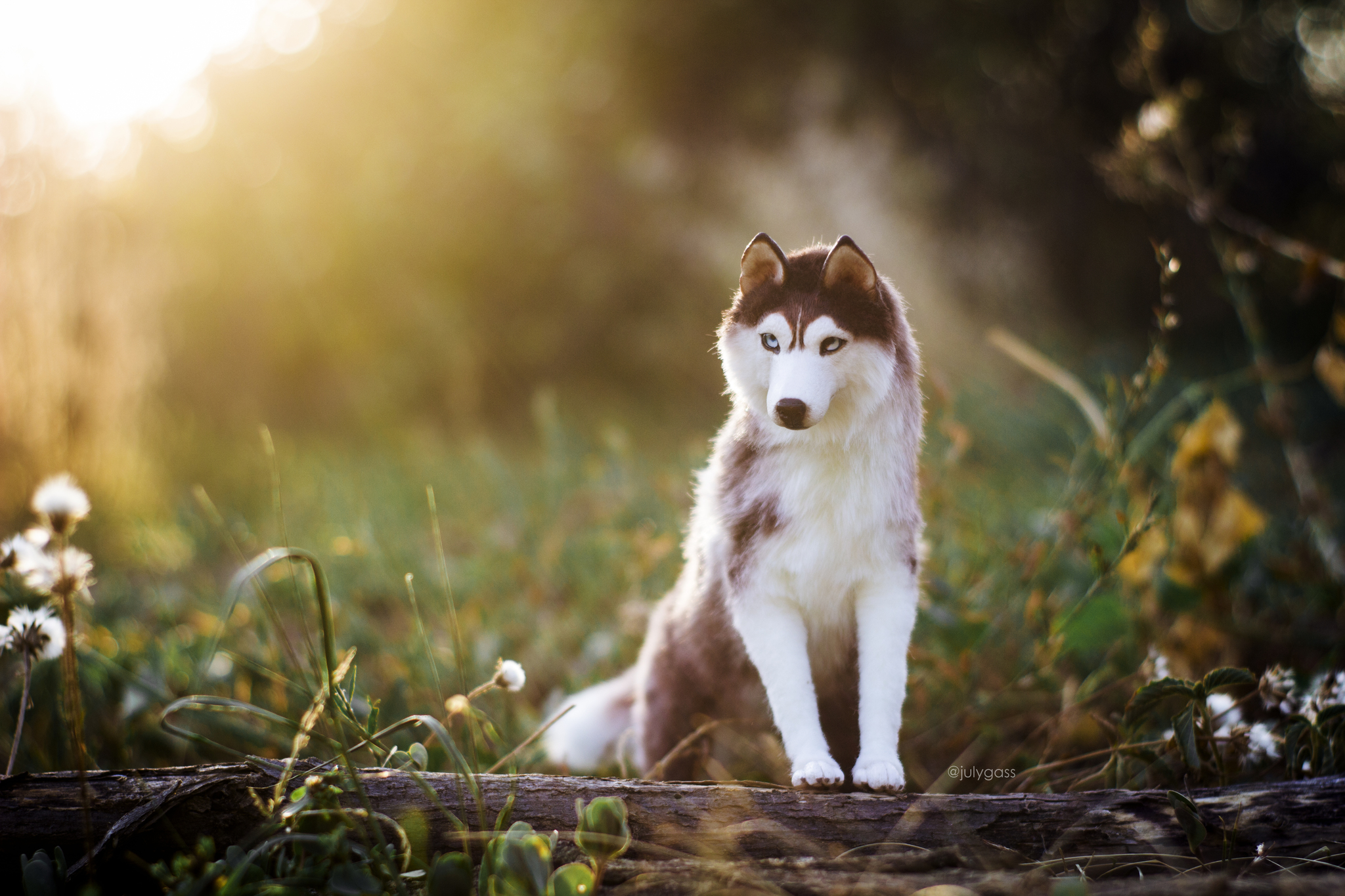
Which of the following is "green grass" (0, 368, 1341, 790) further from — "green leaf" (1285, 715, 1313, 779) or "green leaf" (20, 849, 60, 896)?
"green leaf" (20, 849, 60, 896)

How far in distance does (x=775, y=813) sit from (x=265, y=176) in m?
5.49

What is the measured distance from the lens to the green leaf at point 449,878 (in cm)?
86

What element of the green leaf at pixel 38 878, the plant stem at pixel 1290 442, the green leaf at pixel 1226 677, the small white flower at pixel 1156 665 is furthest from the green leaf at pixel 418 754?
the plant stem at pixel 1290 442

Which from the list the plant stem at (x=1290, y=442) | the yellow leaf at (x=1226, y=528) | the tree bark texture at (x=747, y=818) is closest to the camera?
the tree bark texture at (x=747, y=818)

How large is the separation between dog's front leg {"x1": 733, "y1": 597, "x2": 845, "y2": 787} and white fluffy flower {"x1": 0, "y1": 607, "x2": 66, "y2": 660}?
3.26ft

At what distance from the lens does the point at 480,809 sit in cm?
97

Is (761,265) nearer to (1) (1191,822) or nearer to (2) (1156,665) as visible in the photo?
(1) (1191,822)

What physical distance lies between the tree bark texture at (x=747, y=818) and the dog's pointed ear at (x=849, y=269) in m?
0.75

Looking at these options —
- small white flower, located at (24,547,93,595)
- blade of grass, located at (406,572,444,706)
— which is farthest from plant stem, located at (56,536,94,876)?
blade of grass, located at (406,572,444,706)

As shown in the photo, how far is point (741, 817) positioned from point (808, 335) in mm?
694

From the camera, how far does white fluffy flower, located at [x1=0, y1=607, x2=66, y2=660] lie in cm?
112

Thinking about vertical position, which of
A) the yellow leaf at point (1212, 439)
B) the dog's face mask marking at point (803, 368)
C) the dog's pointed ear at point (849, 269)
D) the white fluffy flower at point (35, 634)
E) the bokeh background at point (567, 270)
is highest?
the bokeh background at point (567, 270)

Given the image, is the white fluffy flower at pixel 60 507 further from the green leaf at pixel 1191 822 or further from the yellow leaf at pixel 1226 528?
the yellow leaf at pixel 1226 528

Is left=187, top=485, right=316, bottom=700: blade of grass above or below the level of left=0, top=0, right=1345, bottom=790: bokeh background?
below
